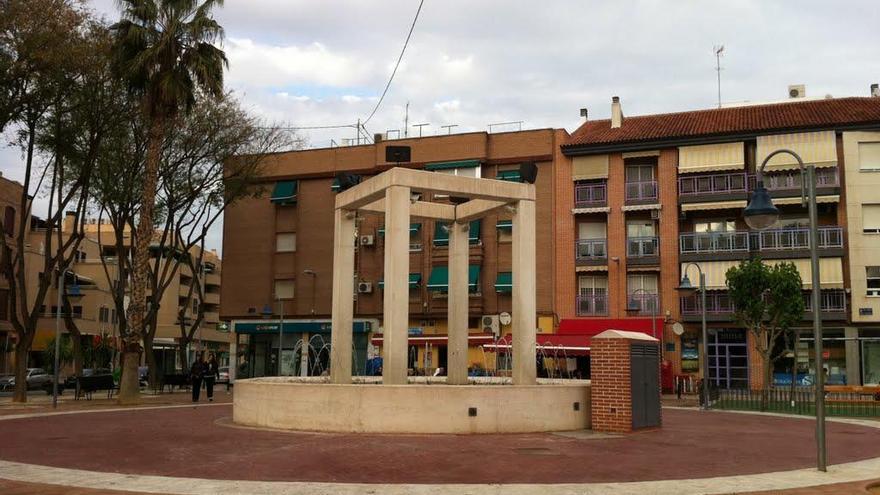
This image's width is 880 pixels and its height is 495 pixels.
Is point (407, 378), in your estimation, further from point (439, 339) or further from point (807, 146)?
point (807, 146)

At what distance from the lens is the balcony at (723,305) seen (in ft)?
128

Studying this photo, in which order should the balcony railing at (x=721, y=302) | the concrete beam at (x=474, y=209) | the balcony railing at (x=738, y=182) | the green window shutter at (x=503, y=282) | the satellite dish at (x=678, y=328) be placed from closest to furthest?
the concrete beam at (x=474, y=209) → the satellite dish at (x=678, y=328) → the balcony railing at (x=721, y=302) → the balcony railing at (x=738, y=182) → the green window shutter at (x=503, y=282)

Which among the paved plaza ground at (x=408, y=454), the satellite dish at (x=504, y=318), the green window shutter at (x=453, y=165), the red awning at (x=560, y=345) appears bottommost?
the paved plaza ground at (x=408, y=454)

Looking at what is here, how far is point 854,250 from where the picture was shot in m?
39.3

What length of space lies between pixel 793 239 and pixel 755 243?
69.9 inches

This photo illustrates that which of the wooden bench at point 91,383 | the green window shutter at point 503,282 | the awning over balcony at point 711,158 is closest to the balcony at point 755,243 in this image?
the awning over balcony at point 711,158

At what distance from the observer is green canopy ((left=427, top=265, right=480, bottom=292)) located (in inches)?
1778

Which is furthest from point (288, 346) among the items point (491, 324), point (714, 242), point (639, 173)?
point (714, 242)

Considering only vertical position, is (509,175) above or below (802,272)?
above

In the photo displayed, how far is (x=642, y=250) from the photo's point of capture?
140 feet

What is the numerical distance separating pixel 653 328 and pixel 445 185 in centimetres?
2506

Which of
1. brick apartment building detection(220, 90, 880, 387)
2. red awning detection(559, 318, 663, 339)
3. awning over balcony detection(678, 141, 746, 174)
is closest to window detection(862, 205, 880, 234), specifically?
brick apartment building detection(220, 90, 880, 387)

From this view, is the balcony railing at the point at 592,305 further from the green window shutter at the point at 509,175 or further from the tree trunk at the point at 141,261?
the tree trunk at the point at 141,261

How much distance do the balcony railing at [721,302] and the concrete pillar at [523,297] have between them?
23758mm
